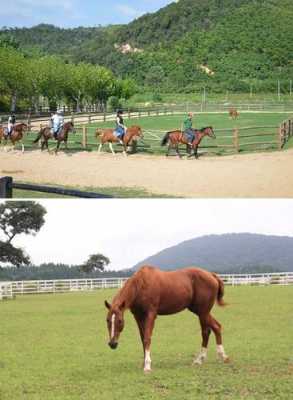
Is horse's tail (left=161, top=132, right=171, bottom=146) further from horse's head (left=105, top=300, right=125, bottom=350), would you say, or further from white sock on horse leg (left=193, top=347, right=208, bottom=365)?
horse's head (left=105, top=300, right=125, bottom=350)

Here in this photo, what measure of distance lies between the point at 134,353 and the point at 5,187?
1570mm

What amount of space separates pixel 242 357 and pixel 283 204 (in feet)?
5.28

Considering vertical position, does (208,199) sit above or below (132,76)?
below

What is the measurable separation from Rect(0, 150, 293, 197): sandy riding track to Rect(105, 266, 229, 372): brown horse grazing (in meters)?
1.33

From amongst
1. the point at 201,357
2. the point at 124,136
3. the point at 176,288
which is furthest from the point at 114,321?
the point at 124,136

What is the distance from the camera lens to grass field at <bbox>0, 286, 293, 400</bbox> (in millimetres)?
4645

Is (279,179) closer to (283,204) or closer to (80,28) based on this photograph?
(283,204)

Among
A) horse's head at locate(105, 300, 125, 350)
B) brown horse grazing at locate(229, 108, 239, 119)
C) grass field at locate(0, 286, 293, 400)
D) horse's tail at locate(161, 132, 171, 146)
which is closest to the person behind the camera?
grass field at locate(0, 286, 293, 400)

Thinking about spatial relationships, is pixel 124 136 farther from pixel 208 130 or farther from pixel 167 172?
pixel 208 130

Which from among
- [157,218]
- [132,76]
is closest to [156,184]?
[157,218]

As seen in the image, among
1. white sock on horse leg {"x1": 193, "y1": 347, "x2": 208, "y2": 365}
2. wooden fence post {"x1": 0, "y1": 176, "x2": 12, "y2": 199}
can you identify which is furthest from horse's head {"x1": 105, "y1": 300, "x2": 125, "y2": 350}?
wooden fence post {"x1": 0, "y1": 176, "x2": 12, "y2": 199}

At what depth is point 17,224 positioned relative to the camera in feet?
20.9

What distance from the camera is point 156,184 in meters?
6.52

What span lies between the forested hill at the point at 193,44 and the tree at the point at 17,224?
1134 millimetres
